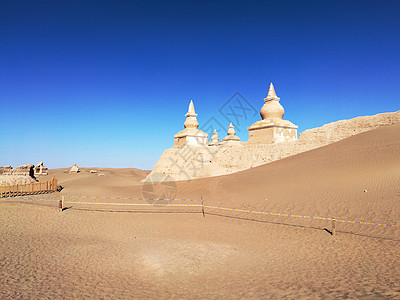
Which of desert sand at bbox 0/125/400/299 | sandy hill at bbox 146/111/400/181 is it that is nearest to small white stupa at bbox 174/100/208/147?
sandy hill at bbox 146/111/400/181

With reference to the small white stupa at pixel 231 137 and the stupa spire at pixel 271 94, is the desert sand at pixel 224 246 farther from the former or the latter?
the small white stupa at pixel 231 137

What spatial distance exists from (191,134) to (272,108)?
1141 centimetres

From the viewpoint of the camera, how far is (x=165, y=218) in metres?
12.2

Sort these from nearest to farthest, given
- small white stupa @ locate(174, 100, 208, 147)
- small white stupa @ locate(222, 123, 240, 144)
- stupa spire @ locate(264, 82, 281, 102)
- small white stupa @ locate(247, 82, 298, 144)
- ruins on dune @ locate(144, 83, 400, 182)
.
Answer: ruins on dune @ locate(144, 83, 400, 182) → small white stupa @ locate(247, 82, 298, 144) → stupa spire @ locate(264, 82, 281, 102) → small white stupa @ locate(174, 100, 208, 147) → small white stupa @ locate(222, 123, 240, 144)

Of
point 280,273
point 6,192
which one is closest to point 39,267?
point 280,273

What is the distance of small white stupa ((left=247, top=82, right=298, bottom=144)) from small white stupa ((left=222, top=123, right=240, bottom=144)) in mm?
7561

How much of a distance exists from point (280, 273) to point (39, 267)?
19.6ft

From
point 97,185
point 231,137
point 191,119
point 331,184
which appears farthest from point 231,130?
point 331,184

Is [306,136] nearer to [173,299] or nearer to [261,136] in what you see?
[261,136]

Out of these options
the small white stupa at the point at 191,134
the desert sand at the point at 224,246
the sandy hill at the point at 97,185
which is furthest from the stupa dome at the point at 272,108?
the sandy hill at the point at 97,185

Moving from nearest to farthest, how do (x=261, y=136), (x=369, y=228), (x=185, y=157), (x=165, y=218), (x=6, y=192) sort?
(x=369, y=228)
(x=165, y=218)
(x=6, y=192)
(x=261, y=136)
(x=185, y=157)

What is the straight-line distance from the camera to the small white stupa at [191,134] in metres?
34.7

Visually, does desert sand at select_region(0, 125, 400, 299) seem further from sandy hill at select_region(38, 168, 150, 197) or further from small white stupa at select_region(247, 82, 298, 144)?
small white stupa at select_region(247, 82, 298, 144)

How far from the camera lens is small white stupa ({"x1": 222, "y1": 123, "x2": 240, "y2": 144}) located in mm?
38625
